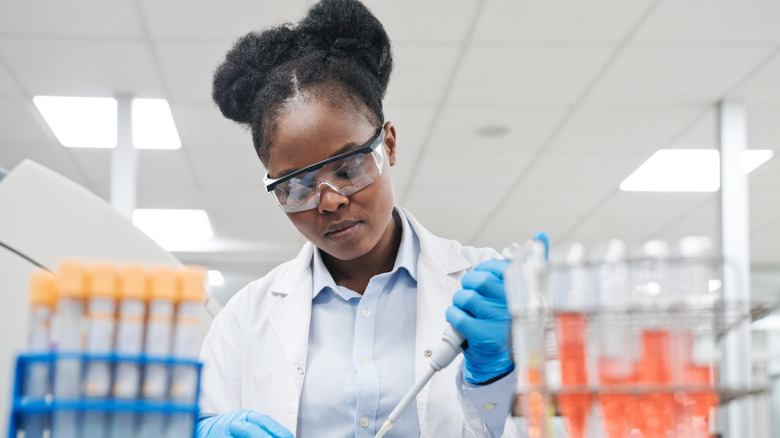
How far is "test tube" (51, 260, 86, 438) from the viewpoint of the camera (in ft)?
2.27

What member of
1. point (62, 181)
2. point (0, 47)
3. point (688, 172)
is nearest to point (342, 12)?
point (62, 181)

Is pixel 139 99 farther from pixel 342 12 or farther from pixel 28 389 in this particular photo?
pixel 28 389

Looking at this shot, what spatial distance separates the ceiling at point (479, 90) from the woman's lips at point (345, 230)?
1.80 meters

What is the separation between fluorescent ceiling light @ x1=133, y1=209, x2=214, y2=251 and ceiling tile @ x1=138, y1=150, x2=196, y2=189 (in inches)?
27.9

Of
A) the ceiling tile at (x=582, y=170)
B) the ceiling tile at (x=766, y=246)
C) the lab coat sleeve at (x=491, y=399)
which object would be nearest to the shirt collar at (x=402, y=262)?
the lab coat sleeve at (x=491, y=399)

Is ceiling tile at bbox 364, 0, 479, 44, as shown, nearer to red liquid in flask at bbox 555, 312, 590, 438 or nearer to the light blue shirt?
the light blue shirt

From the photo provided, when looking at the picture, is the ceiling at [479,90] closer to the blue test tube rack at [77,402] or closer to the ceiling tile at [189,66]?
the ceiling tile at [189,66]

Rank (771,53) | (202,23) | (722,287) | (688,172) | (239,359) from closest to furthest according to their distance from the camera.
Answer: (722,287), (239,359), (202,23), (771,53), (688,172)

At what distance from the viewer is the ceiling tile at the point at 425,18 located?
10.8 ft

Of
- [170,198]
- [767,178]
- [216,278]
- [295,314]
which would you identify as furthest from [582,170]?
[216,278]

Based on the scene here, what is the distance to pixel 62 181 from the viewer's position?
1479mm

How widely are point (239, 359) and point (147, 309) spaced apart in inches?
30.5

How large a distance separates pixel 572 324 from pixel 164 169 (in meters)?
4.85

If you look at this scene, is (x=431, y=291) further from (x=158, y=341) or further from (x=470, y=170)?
(x=470, y=170)
